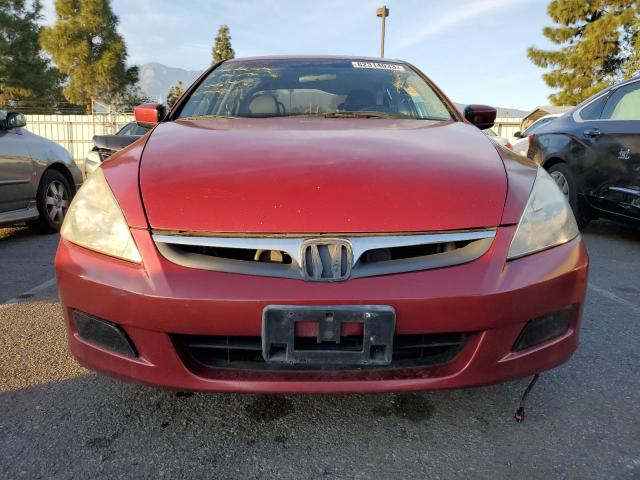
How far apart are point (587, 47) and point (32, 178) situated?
2218 centimetres

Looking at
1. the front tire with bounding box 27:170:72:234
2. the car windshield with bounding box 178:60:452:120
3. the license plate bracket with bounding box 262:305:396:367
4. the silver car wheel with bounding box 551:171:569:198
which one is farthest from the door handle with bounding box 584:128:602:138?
the front tire with bounding box 27:170:72:234

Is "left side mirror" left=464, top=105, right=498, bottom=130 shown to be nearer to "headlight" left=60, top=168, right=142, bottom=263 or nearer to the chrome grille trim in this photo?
the chrome grille trim

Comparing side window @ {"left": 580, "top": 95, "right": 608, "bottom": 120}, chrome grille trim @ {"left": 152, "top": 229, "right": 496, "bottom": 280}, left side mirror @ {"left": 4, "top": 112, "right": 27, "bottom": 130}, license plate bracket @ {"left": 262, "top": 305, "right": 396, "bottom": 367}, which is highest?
side window @ {"left": 580, "top": 95, "right": 608, "bottom": 120}

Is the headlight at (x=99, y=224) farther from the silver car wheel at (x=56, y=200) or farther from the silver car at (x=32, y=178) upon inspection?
the silver car wheel at (x=56, y=200)

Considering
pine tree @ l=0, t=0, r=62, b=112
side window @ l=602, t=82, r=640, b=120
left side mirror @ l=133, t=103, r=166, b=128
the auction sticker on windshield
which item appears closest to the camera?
left side mirror @ l=133, t=103, r=166, b=128

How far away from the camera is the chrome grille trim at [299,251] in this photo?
1350 millimetres

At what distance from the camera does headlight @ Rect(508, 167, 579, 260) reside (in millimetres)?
1450

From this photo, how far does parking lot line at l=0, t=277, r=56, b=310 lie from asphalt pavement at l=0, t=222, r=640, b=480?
0.79 m

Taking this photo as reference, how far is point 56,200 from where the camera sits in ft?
16.0

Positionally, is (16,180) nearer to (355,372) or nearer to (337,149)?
(337,149)

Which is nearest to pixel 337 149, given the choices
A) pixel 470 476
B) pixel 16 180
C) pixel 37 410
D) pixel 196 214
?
pixel 196 214

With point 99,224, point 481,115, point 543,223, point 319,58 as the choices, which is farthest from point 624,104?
point 99,224

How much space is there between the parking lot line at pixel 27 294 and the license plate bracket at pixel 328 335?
214cm

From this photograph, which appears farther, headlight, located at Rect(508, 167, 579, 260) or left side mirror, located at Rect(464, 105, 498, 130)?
left side mirror, located at Rect(464, 105, 498, 130)
